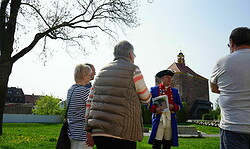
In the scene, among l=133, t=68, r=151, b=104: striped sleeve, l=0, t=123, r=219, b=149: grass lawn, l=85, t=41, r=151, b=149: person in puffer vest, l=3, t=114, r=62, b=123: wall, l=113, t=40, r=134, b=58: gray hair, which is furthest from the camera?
l=3, t=114, r=62, b=123: wall

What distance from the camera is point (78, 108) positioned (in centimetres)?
351

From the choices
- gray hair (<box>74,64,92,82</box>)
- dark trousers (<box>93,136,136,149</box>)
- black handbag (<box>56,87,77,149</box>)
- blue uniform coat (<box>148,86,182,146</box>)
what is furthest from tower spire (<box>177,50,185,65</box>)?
dark trousers (<box>93,136,136,149</box>)

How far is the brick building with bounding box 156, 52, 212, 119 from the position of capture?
49562 mm

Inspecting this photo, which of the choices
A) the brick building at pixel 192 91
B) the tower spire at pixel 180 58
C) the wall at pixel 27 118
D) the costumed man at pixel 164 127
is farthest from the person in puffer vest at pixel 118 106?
the tower spire at pixel 180 58

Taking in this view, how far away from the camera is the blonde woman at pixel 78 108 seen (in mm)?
3438

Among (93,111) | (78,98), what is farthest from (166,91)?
(93,111)

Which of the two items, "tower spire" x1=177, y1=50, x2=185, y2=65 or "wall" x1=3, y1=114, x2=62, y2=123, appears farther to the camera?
"tower spire" x1=177, y1=50, x2=185, y2=65

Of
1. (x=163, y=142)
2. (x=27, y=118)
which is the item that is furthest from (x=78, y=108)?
(x=27, y=118)

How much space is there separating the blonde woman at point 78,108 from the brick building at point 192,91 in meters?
46.6

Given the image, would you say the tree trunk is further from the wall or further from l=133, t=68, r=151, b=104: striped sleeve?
the wall

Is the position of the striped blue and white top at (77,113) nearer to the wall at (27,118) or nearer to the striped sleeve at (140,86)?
the striped sleeve at (140,86)

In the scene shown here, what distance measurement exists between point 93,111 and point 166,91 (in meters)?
2.58

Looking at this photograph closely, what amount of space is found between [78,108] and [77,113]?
77 mm

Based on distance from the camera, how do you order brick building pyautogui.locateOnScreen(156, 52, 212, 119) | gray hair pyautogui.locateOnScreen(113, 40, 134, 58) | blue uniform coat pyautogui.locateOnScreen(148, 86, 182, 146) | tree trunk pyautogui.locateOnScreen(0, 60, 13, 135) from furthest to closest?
brick building pyautogui.locateOnScreen(156, 52, 212, 119) → tree trunk pyautogui.locateOnScreen(0, 60, 13, 135) → blue uniform coat pyautogui.locateOnScreen(148, 86, 182, 146) → gray hair pyautogui.locateOnScreen(113, 40, 134, 58)
